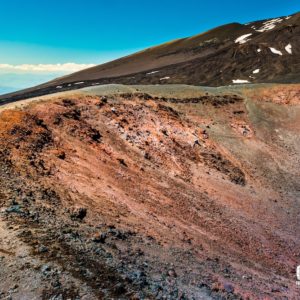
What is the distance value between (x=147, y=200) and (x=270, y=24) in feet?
586

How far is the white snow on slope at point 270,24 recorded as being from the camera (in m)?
177

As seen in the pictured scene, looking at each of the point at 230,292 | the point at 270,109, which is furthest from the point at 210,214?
the point at 270,109

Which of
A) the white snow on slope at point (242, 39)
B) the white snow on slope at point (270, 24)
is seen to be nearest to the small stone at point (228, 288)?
the white snow on slope at point (242, 39)

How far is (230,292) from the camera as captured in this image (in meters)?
18.3

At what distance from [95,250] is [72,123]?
54.8 ft

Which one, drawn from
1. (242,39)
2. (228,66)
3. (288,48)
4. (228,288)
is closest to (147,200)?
(228,288)

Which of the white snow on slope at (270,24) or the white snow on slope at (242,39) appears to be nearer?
the white snow on slope at (242,39)

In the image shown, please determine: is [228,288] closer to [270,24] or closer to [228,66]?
[228,66]

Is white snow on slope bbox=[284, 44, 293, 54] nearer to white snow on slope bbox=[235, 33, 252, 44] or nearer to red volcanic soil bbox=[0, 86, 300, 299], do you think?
white snow on slope bbox=[235, 33, 252, 44]

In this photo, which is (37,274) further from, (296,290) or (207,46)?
(207,46)

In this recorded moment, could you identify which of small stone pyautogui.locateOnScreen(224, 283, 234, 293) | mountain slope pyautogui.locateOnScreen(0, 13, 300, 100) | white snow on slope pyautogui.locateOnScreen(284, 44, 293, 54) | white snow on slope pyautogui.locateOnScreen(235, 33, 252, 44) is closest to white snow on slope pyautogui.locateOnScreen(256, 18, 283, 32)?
mountain slope pyautogui.locateOnScreen(0, 13, 300, 100)

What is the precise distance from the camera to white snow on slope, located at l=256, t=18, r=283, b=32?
177 m

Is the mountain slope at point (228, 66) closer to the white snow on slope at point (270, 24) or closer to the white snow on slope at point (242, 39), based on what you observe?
the white snow on slope at point (242, 39)

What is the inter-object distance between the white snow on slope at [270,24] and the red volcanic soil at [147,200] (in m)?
141
